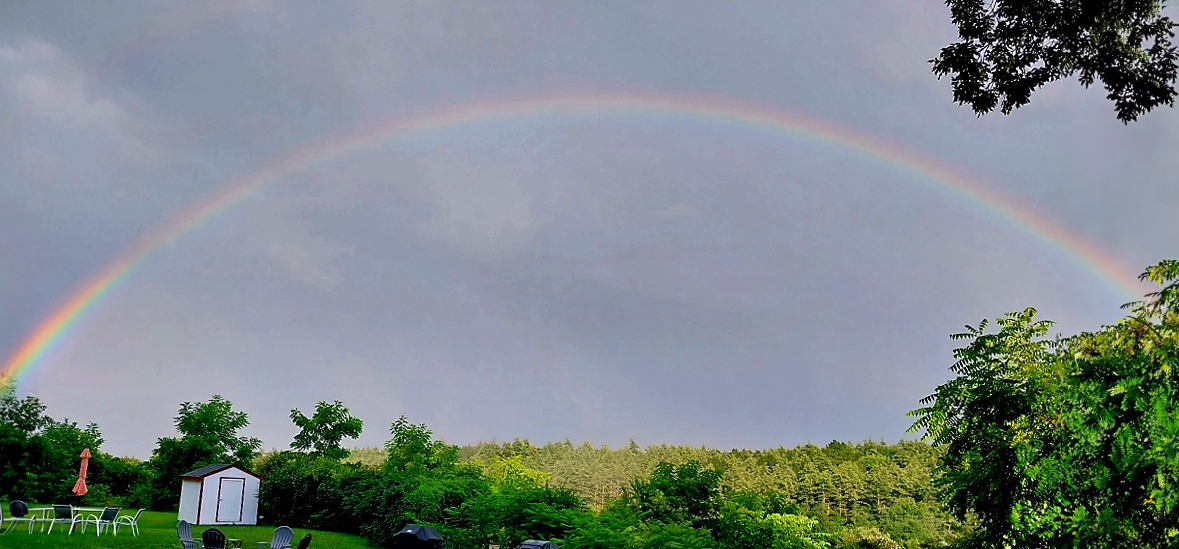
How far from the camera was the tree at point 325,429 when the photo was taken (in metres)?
38.7

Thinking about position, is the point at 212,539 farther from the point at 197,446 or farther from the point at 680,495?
the point at 197,446

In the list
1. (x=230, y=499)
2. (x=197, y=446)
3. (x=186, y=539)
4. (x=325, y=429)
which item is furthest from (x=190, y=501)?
(x=186, y=539)

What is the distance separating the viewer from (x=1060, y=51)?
6.31 meters

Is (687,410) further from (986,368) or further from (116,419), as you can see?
(986,368)

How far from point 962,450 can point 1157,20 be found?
4.29 meters

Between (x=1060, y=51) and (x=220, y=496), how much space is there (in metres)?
29.9

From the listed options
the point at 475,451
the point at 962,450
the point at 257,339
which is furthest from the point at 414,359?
the point at 962,450

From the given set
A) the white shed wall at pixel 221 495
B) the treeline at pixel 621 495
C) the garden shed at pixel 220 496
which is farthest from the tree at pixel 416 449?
the garden shed at pixel 220 496

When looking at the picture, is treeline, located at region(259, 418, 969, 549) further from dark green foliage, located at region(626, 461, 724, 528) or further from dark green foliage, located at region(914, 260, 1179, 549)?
dark green foliage, located at region(914, 260, 1179, 549)

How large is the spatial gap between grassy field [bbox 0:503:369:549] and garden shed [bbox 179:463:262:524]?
119 cm

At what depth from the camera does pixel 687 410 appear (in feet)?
141

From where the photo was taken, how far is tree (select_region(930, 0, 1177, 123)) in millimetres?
5988

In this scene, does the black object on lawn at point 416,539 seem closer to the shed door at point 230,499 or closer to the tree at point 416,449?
the tree at point 416,449

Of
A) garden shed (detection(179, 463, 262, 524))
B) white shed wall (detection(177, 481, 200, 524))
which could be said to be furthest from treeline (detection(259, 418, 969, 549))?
white shed wall (detection(177, 481, 200, 524))
